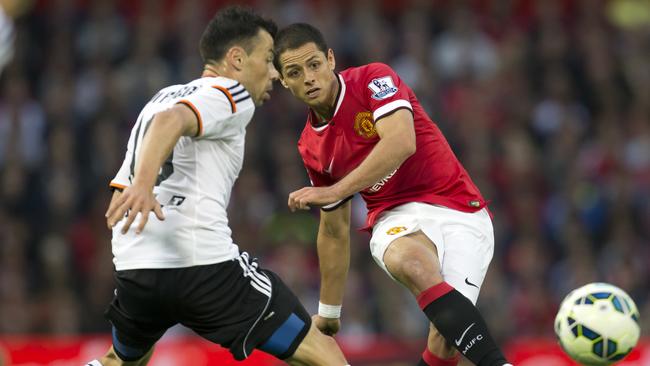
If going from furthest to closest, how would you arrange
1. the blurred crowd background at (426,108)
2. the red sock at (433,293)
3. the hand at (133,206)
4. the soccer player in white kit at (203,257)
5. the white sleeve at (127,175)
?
the blurred crowd background at (426,108) → the red sock at (433,293) → the white sleeve at (127,175) → the soccer player in white kit at (203,257) → the hand at (133,206)

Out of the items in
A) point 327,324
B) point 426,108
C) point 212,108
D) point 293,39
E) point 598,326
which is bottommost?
point 426,108

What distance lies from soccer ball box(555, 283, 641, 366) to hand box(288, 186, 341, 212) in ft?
4.69

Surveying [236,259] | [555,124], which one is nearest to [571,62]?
[555,124]

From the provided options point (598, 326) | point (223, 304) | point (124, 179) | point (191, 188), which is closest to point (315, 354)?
point (223, 304)

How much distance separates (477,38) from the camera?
41.6 feet

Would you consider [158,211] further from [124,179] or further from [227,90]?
[227,90]

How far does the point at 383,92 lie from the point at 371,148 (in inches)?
12.7

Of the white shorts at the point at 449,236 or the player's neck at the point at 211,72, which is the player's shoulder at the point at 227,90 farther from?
the white shorts at the point at 449,236

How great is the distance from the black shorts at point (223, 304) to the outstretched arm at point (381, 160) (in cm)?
49

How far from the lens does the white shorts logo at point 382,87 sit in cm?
557

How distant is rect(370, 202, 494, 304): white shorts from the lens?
559cm

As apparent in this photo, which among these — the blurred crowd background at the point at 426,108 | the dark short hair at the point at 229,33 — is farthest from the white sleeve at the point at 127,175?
the blurred crowd background at the point at 426,108

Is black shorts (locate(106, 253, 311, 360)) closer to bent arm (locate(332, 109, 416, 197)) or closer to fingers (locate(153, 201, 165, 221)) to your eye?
fingers (locate(153, 201, 165, 221))

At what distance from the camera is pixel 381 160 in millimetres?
5277
